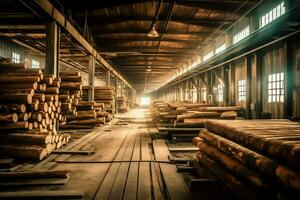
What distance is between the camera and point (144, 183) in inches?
164

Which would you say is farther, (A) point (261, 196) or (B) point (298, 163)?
(A) point (261, 196)

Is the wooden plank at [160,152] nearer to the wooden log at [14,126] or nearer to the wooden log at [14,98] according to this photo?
the wooden log at [14,126]

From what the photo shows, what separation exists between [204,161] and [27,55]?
2118 cm

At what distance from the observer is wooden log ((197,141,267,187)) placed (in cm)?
256

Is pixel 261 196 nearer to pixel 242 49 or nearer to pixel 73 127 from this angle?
pixel 242 49

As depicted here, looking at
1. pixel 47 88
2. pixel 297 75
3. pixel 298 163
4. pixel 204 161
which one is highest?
pixel 297 75

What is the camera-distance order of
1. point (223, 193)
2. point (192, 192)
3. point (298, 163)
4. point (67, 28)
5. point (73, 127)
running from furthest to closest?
1. point (73, 127)
2. point (67, 28)
3. point (192, 192)
4. point (223, 193)
5. point (298, 163)

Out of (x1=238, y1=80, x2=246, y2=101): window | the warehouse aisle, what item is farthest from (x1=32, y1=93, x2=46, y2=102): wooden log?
(x1=238, y1=80, x2=246, y2=101): window

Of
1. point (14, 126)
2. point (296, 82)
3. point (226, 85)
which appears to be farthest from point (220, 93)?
point (14, 126)

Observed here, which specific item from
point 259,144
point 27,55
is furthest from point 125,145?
point 27,55

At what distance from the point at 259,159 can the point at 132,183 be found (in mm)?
2270

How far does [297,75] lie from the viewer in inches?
321

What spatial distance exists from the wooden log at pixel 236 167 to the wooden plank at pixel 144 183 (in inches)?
45.3

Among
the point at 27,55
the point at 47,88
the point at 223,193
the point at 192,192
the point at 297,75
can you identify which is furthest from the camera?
the point at 27,55
